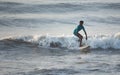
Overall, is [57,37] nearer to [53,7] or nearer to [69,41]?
[69,41]

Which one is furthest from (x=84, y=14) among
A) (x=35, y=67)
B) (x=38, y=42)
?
(x=35, y=67)

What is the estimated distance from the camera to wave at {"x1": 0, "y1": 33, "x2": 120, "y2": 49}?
1872cm

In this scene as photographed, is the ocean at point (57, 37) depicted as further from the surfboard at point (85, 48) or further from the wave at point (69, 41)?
the surfboard at point (85, 48)

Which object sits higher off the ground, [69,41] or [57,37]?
[57,37]

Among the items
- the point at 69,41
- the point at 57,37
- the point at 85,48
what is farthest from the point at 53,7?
the point at 85,48

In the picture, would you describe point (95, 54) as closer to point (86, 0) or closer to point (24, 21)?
point (24, 21)

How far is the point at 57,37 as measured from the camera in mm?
19766

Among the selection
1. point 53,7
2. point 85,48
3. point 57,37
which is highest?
point 53,7

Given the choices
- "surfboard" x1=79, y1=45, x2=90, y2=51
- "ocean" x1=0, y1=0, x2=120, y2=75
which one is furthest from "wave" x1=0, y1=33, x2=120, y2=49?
"surfboard" x1=79, y1=45, x2=90, y2=51

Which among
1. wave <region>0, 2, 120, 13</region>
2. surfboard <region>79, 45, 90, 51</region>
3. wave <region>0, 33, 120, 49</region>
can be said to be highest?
wave <region>0, 2, 120, 13</region>

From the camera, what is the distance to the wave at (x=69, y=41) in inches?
737

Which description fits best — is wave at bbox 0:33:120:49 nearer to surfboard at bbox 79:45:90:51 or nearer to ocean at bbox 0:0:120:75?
ocean at bbox 0:0:120:75

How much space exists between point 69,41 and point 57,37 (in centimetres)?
83

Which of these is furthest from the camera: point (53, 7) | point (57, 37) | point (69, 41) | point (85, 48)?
point (53, 7)
